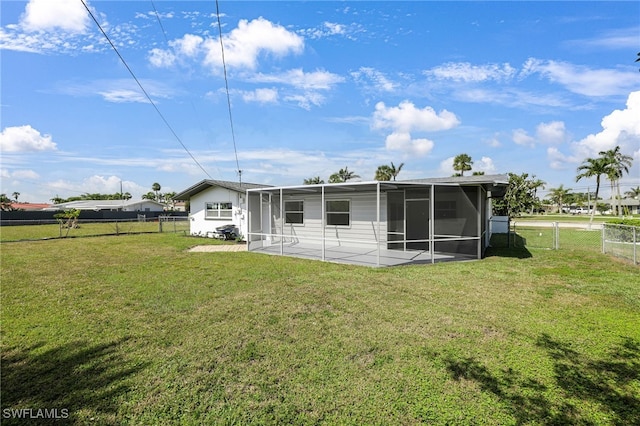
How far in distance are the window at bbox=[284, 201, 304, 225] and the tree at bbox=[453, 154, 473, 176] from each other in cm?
3383

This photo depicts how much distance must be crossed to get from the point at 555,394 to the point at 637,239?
29.4 ft

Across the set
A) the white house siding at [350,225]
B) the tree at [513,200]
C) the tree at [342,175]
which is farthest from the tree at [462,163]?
the white house siding at [350,225]

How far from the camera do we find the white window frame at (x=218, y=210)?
1727 cm

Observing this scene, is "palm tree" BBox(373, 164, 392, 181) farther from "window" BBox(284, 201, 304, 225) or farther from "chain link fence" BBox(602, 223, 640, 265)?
"chain link fence" BBox(602, 223, 640, 265)

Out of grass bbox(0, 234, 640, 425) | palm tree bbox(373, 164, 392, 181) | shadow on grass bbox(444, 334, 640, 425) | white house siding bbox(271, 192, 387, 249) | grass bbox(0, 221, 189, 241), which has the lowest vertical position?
shadow on grass bbox(444, 334, 640, 425)

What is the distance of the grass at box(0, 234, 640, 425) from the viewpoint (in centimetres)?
262

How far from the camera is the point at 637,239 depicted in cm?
853

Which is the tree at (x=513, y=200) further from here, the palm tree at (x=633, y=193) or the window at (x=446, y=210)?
the palm tree at (x=633, y=193)

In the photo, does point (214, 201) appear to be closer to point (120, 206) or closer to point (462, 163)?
point (462, 163)

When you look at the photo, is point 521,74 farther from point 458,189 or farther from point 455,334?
point 455,334

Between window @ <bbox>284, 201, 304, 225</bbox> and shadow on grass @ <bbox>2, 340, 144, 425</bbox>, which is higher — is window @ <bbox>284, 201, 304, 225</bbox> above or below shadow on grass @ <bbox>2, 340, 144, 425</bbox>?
above

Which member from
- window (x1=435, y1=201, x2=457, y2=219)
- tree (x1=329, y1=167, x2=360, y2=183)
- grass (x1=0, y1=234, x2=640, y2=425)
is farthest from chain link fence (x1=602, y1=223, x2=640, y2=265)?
tree (x1=329, y1=167, x2=360, y2=183)

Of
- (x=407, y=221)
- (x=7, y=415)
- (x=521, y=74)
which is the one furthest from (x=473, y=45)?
(x=7, y=415)

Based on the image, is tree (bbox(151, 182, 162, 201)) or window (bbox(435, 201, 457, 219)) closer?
window (bbox(435, 201, 457, 219))
